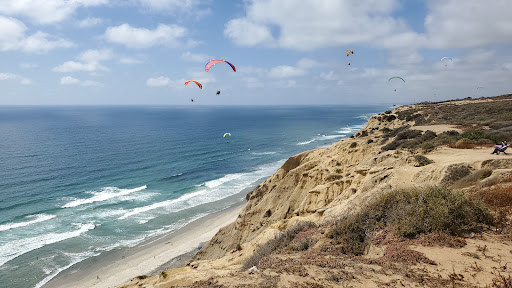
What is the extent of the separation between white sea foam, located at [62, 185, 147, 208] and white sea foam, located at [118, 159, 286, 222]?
5882 millimetres

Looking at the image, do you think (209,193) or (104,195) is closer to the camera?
(104,195)

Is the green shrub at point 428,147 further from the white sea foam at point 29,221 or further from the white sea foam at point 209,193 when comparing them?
the white sea foam at point 29,221

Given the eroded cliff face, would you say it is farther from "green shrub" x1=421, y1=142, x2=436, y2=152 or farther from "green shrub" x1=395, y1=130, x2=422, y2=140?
"green shrub" x1=395, y1=130, x2=422, y2=140

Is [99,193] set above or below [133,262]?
above

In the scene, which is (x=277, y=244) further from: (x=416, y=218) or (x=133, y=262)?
(x=133, y=262)

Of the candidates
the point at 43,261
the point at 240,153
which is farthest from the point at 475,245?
the point at 240,153

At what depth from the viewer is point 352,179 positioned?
19.3m

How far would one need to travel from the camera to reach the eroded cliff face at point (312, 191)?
48.8ft

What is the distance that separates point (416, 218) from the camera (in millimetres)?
8828

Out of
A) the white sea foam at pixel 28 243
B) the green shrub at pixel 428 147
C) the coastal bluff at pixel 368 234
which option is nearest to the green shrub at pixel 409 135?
the coastal bluff at pixel 368 234

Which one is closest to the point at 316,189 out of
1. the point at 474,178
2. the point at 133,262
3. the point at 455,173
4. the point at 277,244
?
the point at 455,173

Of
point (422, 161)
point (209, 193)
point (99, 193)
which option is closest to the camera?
point (422, 161)

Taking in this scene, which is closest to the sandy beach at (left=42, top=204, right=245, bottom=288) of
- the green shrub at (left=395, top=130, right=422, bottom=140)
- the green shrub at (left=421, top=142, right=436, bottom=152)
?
the green shrub at (left=395, top=130, right=422, bottom=140)

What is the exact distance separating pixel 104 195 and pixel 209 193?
50.2ft
